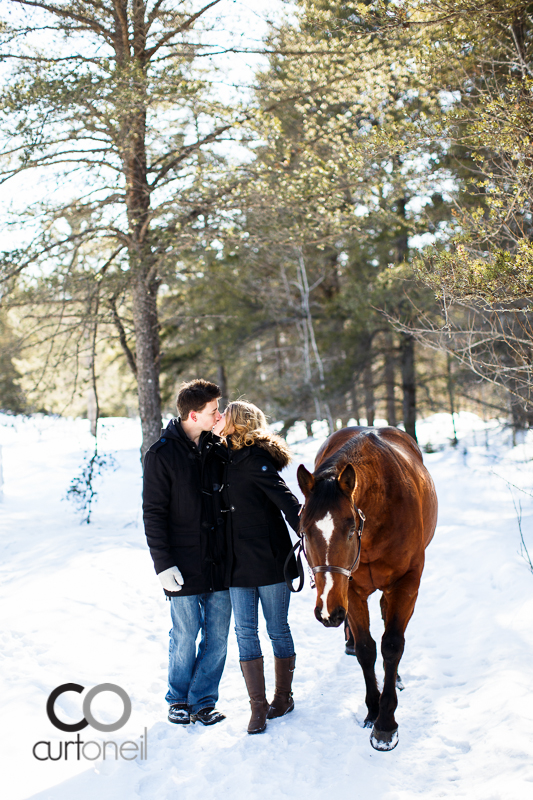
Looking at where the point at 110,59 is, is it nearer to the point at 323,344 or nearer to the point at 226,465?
the point at 226,465

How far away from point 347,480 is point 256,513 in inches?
28.9

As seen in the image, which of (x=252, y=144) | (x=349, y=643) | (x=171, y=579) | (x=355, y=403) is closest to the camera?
(x=171, y=579)

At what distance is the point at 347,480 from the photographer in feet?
9.62

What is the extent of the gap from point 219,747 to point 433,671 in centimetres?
170

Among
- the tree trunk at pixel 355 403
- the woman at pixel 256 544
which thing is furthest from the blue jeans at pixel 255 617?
the tree trunk at pixel 355 403

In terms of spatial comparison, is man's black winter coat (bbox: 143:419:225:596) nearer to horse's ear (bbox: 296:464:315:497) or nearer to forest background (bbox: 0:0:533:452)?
horse's ear (bbox: 296:464:315:497)

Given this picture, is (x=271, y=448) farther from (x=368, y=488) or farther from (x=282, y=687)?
(x=282, y=687)

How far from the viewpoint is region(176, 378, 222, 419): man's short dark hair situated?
11.5 ft

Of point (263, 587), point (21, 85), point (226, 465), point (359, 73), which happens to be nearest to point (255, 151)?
point (359, 73)

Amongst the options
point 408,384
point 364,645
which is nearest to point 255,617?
point 364,645

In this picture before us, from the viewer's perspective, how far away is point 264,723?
326cm

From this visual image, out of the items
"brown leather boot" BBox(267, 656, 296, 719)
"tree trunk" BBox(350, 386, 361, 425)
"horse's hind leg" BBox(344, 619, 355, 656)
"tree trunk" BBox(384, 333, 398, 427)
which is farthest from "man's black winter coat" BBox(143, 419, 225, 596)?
"tree trunk" BBox(384, 333, 398, 427)

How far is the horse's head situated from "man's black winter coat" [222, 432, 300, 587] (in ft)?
1.53

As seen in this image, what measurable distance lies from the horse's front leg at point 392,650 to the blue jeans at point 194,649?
0.99 metres
